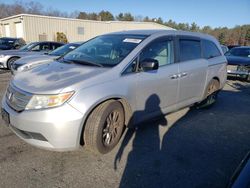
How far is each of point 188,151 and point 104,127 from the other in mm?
1361

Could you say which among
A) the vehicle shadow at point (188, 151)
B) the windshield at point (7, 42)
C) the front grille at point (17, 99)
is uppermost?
the windshield at point (7, 42)

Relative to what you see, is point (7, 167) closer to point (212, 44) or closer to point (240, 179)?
point (240, 179)

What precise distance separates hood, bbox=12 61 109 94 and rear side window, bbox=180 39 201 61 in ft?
6.27

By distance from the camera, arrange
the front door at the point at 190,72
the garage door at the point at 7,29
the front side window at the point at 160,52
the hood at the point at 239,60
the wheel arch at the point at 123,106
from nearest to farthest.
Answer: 1. the wheel arch at the point at 123,106
2. the front side window at the point at 160,52
3. the front door at the point at 190,72
4. the hood at the point at 239,60
5. the garage door at the point at 7,29

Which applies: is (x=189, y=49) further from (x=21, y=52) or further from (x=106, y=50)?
(x=21, y=52)

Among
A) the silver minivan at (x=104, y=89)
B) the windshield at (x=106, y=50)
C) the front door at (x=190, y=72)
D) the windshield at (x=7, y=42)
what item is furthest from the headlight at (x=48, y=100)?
the windshield at (x=7, y=42)

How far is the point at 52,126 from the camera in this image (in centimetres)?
273

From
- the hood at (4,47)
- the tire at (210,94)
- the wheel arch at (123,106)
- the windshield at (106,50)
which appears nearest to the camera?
the wheel arch at (123,106)

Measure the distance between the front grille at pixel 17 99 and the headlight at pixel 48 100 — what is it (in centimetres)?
10

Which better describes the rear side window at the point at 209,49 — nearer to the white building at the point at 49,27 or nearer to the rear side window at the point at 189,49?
the rear side window at the point at 189,49

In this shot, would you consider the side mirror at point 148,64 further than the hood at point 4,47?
No

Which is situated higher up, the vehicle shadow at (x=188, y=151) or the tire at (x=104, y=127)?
the tire at (x=104, y=127)

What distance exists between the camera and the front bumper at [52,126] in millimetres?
2727

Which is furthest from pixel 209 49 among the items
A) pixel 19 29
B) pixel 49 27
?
pixel 19 29
